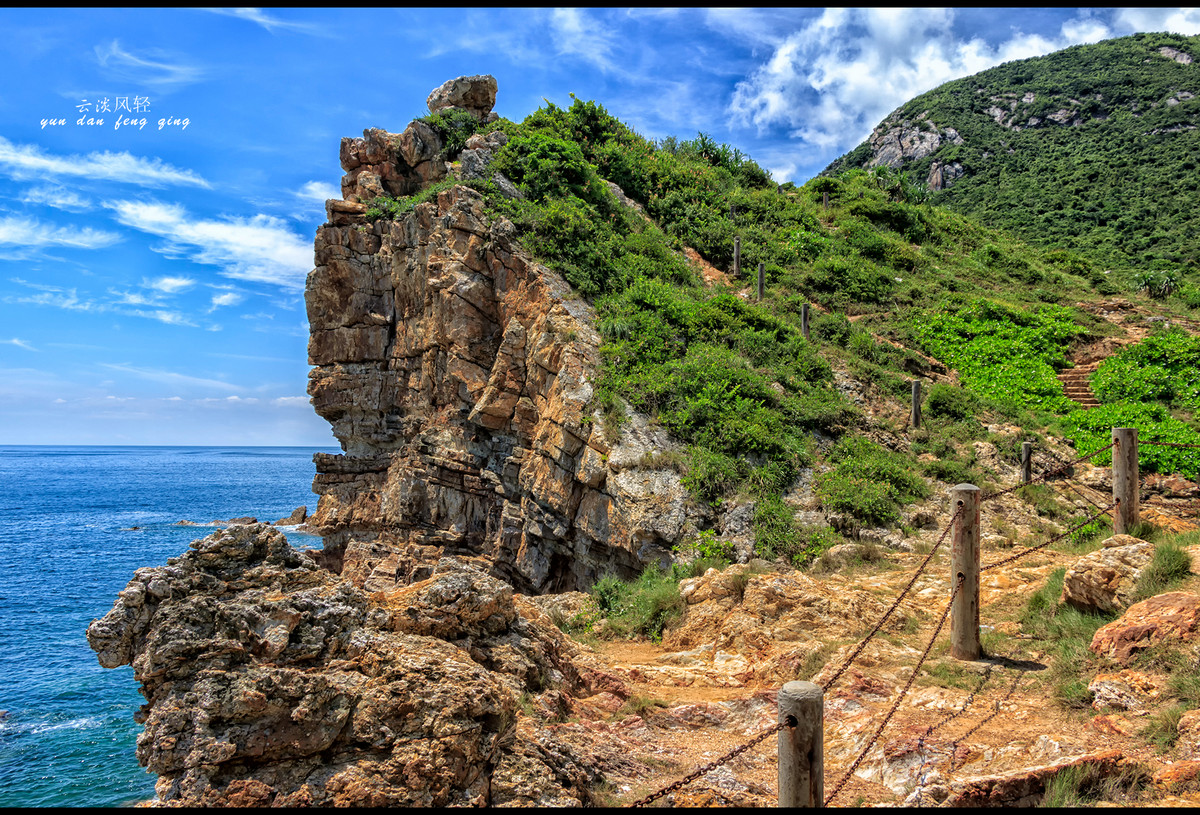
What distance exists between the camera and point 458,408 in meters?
19.5

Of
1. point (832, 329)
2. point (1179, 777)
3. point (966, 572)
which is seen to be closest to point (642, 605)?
point (966, 572)

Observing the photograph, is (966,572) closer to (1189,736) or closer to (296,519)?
(1189,736)

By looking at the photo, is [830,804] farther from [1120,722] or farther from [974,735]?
[1120,722]

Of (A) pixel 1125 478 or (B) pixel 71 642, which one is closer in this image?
(A) pixel 1125 478

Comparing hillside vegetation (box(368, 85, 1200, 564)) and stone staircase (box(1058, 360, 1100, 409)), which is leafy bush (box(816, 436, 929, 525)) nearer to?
hillside vegetation (box(368, 85, 1200, 564))

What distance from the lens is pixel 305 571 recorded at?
5.80 metres

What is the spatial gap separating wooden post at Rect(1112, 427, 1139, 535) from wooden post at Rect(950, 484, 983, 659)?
3.28 meters

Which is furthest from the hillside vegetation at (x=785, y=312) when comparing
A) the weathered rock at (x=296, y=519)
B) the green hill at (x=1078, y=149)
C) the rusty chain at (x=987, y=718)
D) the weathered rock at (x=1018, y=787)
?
the weathered rock at (x=296, y=519)

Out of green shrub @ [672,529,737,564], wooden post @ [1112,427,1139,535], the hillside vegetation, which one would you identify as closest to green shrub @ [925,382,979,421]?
the hillside vegetation

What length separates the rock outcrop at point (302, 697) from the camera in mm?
4238

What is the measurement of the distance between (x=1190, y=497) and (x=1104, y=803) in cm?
1463

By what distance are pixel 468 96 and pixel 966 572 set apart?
25.8 meters

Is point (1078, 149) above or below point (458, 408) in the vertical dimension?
above

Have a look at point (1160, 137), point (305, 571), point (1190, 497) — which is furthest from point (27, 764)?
point (1160, 137)
